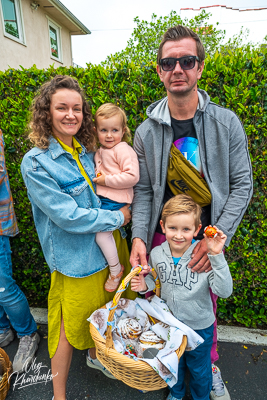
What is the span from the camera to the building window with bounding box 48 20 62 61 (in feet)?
44.0

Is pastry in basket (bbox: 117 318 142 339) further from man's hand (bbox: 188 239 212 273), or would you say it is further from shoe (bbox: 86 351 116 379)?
shoe (bbox: 86 351 116 379)

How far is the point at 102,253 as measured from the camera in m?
2.02

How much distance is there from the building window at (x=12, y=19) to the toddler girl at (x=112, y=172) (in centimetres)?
1125

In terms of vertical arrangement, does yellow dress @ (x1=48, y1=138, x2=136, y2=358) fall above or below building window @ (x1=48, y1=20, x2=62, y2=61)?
below

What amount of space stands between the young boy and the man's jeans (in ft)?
4.58

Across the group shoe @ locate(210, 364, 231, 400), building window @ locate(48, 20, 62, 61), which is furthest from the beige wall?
shoe @ locate(210, 364, 231, 400)

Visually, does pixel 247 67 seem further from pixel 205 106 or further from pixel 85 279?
pixel 85 279

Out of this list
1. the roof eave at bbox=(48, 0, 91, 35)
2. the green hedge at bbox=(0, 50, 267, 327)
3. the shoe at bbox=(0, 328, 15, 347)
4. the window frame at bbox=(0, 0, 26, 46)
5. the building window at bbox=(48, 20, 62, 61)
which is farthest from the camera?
the building window at bbox=(48, 20, 62, 61)

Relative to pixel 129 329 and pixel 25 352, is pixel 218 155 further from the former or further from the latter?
pixel 25 352

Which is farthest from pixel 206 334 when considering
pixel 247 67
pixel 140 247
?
pixel 247 67

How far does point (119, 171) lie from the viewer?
204 cm

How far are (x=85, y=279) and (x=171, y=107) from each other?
1.48 meters

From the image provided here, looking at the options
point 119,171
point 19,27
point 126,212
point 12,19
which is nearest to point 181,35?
point 119,171

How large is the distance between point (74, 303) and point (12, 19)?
13135 mm
